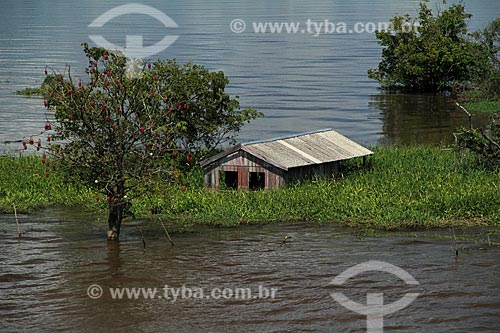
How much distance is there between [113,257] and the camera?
56.4 ft

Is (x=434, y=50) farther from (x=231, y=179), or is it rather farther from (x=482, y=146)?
(x=231, y=179)

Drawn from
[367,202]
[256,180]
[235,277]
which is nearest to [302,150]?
[256,180]

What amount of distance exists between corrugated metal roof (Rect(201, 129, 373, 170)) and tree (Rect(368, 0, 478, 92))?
1865 centimetres

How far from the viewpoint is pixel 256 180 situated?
22.4 meters

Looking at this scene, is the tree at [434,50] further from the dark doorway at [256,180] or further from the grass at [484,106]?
the dark doorway at [256,180]

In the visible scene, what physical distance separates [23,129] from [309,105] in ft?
46.1

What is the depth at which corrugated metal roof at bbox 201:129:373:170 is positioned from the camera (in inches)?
841

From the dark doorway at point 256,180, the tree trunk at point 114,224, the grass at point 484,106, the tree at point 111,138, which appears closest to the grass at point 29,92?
the grass at point 484,106

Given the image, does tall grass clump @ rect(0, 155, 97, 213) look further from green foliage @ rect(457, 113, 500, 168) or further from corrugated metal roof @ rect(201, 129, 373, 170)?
green foliage @ rect(457, 113, 500, 168)

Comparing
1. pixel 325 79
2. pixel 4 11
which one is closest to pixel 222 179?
pixel 325 79

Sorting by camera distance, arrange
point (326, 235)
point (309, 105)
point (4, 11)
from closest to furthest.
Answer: point (326, 235), point (309, 105), point (4, 11)

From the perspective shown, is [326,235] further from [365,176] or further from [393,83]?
[393,83]

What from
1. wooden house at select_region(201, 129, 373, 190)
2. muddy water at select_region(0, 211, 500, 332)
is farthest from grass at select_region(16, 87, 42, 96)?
muddy water at select_region(0, 211, 500, 332)

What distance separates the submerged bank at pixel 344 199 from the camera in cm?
1936
